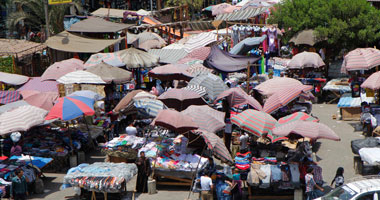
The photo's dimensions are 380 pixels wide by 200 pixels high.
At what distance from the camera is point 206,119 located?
15148mm

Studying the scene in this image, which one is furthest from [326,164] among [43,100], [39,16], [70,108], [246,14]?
[39,16]

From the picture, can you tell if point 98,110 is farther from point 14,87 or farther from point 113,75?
point 14,87

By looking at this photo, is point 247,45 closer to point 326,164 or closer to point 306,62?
point 306,62

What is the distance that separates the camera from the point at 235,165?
1379 cm

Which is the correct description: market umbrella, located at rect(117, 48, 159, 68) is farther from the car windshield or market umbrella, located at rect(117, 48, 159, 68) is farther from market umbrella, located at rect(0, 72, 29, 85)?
the car windshield

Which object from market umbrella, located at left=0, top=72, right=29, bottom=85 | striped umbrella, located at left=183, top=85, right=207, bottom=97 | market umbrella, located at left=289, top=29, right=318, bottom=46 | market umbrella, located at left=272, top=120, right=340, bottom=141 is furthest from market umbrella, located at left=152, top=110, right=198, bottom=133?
market umbrella, located at left=289, top=29, right=318, bottom=46

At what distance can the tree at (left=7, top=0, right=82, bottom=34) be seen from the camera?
103 feet

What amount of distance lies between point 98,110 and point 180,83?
4336 mm

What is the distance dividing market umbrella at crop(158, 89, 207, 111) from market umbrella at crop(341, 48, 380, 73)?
7.78m

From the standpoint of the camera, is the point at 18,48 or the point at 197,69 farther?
the point at 18,48

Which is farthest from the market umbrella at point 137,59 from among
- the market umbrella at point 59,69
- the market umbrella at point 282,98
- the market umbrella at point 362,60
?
the market umbrella at point 362,60

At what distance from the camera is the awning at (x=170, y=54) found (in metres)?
24.8

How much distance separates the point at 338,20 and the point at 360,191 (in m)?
18.0

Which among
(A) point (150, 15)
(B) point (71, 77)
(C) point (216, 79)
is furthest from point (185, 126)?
(A) point (150, 15)
